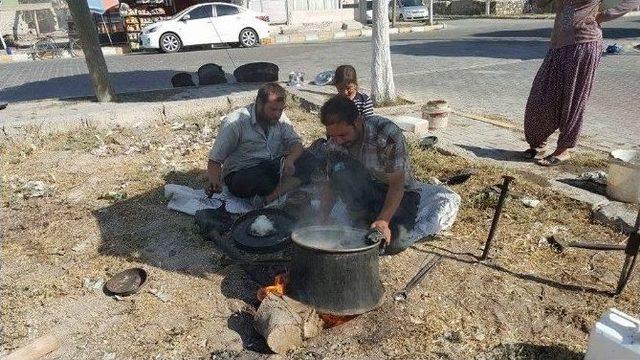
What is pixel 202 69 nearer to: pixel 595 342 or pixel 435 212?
pixel 435 212

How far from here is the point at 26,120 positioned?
6941 mm

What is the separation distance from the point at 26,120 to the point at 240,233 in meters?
5.09

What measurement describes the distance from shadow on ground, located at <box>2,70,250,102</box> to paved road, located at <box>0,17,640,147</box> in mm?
26

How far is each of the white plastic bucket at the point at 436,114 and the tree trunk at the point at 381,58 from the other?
51.2 inches

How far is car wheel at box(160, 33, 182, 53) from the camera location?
53.4ft

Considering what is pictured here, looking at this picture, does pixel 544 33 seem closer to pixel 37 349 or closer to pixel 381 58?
pixel 381 58

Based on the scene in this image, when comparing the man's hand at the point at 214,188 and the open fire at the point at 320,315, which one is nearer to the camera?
the open fire at the point at 320,315

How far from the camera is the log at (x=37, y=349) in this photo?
2.69 metres

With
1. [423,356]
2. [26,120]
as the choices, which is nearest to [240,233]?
[423,356]

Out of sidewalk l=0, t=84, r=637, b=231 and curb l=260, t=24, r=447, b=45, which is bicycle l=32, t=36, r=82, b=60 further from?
sidewalk l=0, t=84, r=637, b=231

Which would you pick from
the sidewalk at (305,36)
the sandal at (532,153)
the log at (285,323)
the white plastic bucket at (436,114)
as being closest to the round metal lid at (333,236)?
the log at (285,323)

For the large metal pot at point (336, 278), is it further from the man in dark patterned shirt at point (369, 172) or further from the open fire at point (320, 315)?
the man in dark patterned shirt at point (369, 172)

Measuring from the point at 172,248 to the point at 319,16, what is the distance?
68.9 feet

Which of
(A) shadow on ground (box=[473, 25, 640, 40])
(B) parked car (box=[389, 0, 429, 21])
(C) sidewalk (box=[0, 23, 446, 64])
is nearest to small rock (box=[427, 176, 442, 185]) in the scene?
(A) shadow on ground (box=[473, 25, 640, 40])
